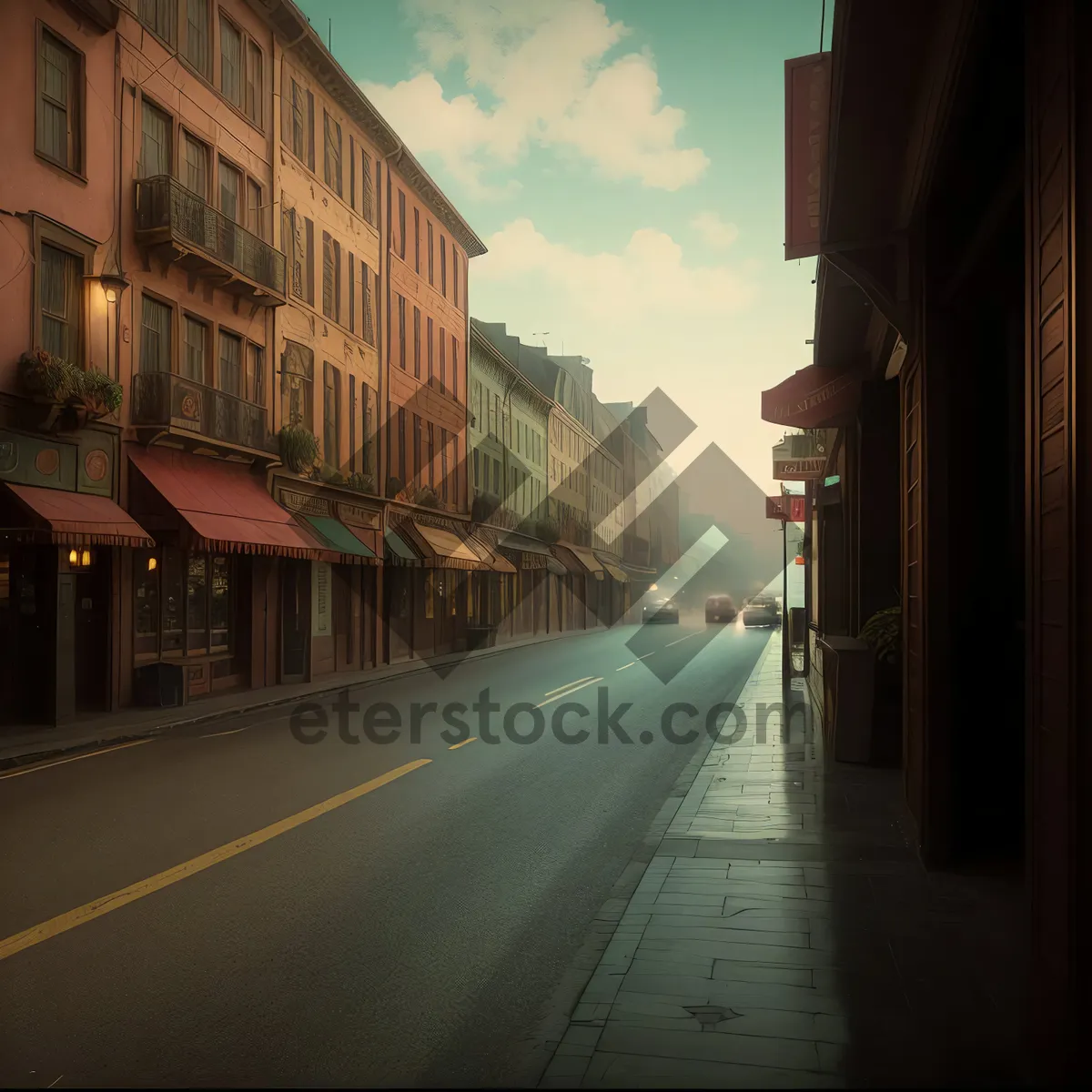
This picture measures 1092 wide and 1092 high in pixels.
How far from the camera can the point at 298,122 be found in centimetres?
2489

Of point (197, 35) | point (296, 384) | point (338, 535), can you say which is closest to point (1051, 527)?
point (197, 35)

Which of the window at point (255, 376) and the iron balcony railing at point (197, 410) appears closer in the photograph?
the iron balcony railing at point (197, 410)

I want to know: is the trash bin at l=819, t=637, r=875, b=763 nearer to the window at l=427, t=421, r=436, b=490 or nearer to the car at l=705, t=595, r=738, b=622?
the window at l=427, t=421, r=436, b=490

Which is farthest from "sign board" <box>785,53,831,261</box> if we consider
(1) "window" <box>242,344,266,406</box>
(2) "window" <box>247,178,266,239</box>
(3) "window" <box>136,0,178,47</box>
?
(2) "window" <box>247,178,266,239</box>

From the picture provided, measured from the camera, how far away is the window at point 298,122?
24547mm

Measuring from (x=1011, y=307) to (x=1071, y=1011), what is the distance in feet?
14.4

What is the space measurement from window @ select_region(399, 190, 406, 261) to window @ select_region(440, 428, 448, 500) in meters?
6.53

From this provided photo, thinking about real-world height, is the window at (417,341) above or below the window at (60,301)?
above

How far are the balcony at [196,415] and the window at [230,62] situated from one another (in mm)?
6732

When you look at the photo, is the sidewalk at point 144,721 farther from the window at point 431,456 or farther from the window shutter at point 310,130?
the window at point 431,456

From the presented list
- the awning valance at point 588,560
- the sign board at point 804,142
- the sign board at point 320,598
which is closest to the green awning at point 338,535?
the sign board at point 320,598

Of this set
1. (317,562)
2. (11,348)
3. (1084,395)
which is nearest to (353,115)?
(317,562)

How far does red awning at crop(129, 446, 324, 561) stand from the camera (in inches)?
693

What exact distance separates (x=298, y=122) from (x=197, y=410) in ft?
32.3
